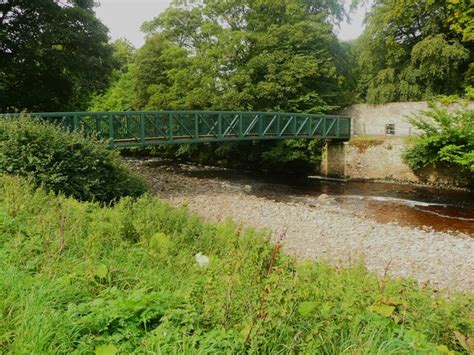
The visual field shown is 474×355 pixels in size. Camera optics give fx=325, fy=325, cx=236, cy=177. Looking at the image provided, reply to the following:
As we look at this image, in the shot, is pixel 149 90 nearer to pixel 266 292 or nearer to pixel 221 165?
pixel 221 165

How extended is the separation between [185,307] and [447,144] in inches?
603

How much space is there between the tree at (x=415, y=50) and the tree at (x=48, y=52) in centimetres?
1583

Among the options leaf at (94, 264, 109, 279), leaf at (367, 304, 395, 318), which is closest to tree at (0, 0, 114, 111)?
leaf at (94, 264, 109, 279)

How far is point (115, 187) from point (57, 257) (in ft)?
17.7

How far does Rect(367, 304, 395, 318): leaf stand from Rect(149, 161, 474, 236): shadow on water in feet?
26.3

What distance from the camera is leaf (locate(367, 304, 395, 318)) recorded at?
8.08 ft

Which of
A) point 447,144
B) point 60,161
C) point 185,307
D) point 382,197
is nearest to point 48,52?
point 60,161

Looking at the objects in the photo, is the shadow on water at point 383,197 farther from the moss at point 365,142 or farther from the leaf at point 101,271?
the leaf at point 101,271

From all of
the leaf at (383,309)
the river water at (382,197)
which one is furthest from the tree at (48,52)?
the leaf at (383,309)

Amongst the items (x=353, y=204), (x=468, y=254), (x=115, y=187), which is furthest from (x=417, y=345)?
(x=353, y=204)

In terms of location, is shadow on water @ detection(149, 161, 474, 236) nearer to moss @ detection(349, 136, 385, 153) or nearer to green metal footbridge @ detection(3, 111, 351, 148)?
moss @ detection(349, 136, 385, 153)

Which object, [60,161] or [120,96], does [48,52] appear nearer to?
[60,161]

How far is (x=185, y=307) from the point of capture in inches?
90.1

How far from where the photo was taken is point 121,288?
8.69ft
